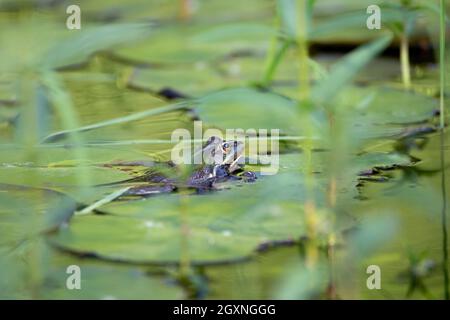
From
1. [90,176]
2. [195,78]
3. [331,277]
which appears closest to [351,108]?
[195,78]

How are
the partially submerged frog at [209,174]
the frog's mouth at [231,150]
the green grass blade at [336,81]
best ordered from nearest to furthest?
the green grass blade at [336,81], the partially submerged frog at [209,174], the frog's mouth at [231,150]

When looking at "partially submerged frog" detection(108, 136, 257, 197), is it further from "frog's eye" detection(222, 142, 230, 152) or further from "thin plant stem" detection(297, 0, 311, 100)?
"thin plant stem" detection(297, 0, 311, 100)

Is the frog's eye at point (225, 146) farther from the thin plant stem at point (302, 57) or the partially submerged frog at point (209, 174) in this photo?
the thin plant stem at point (302, 57)

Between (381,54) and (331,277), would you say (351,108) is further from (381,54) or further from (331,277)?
(331,277)

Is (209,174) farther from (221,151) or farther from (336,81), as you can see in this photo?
(336,81)

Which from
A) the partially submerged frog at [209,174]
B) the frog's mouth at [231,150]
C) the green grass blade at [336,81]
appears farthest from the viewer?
the frog's mouth at [231,150]

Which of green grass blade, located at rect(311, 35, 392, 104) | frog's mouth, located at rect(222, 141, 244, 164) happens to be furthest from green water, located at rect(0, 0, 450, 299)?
frog's mouth, located at rect(222, 141, 244, 164)

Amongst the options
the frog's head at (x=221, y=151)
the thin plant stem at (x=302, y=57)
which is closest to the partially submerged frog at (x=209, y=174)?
the frog's head at (x=221, y=151)
